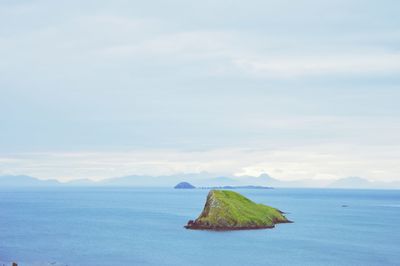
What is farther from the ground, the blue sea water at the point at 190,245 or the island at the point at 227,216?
the island at the point at 227,216

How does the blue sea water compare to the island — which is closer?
the blue sea water

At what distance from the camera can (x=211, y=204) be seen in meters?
157

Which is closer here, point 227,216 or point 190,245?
point 190,245

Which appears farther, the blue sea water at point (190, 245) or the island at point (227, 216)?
the island at point (227, 216)

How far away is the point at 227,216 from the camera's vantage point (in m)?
158

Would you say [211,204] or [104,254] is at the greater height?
[211,204]

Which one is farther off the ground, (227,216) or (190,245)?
(227,216)

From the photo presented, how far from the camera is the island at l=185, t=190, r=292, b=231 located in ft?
514

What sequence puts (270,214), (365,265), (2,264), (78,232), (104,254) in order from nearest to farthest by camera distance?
1. (2,264)
2. (365,265)
3. (104,254)
4. (78,232)
5. (270,214)

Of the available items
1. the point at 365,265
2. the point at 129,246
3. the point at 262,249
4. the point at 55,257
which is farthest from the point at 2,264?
the point at 365,265

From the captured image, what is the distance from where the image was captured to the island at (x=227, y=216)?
157 meters

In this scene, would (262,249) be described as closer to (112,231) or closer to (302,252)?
(302,252)

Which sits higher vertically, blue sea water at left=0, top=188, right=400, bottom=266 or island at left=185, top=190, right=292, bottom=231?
island at left=185, top=190, right=292, bottom=231

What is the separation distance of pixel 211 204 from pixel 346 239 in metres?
38.1
